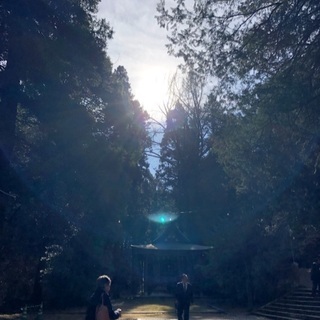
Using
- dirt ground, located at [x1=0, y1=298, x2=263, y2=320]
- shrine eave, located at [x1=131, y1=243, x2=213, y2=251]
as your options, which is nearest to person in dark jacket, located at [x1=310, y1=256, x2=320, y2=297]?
dirt ground, located at [x1=0, y1=298, x2=263, y2=320]

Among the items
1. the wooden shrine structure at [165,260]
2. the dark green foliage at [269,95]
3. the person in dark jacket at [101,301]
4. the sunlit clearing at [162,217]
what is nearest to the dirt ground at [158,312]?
the wooden shrine structure at [165,260]

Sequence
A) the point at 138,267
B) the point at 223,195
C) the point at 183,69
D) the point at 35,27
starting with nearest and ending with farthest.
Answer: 1. the point at 183,69
2. the point at 35,27
3. the point at 138,267
4. the point at 223,195

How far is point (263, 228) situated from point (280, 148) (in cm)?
1172

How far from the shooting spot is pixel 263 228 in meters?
27.1

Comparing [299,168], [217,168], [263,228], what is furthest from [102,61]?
[217,168]

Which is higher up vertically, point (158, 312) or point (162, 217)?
point (162, 217)

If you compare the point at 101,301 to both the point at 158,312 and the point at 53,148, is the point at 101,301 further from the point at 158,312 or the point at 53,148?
the point at 158,312

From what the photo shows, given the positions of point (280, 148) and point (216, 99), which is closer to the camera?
point (216, 99)

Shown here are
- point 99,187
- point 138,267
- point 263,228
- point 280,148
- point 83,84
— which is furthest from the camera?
point 138,267

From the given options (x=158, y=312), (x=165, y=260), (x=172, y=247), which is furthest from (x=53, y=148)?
(x=165, y=260)

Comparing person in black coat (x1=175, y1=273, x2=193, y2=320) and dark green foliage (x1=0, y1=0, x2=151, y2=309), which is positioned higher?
dark green foliage (x1=0, y1=0, x2=151, y2=309)

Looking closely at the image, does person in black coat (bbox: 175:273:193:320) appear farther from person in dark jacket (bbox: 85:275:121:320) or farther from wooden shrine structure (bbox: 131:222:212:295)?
wooden shrine structure (bbox: 131:222:212:295)

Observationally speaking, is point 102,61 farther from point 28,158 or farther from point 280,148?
point 280,148

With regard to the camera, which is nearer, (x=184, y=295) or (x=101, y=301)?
(x=101, y=301)
